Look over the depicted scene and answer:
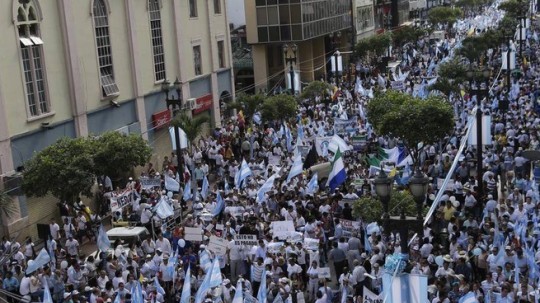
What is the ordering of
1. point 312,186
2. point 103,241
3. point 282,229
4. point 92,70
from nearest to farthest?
point 282,229 → point 103,241 → point 312,186 → point 92,70

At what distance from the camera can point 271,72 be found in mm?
56969

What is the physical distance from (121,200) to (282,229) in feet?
21.4

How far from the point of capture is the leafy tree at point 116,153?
22953mm

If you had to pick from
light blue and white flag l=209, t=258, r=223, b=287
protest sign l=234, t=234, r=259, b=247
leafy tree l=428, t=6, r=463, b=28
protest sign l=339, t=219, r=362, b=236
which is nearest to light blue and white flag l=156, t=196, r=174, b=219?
protest sign l=234, t=234, r=259, b=247

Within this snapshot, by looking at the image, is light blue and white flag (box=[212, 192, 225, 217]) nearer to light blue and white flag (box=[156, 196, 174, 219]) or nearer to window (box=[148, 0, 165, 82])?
light blue and white flag (box=[156, 196, 174, 219])

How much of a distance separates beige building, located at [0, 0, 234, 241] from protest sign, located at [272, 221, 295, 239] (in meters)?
10.1

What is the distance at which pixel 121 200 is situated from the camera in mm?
23234

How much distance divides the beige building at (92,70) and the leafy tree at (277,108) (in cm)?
403

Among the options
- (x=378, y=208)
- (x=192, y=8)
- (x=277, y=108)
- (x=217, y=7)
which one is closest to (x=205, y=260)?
(x=378, y=208)

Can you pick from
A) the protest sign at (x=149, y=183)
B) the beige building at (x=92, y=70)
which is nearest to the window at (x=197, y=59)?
the beige building at (x=92, y=70)

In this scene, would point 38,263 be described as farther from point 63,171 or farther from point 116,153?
point 116,153

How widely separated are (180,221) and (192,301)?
7306 mm

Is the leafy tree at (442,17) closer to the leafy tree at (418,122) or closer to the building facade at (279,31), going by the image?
the building facade at (279,31)

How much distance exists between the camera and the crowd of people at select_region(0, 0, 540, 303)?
52.4 feet
